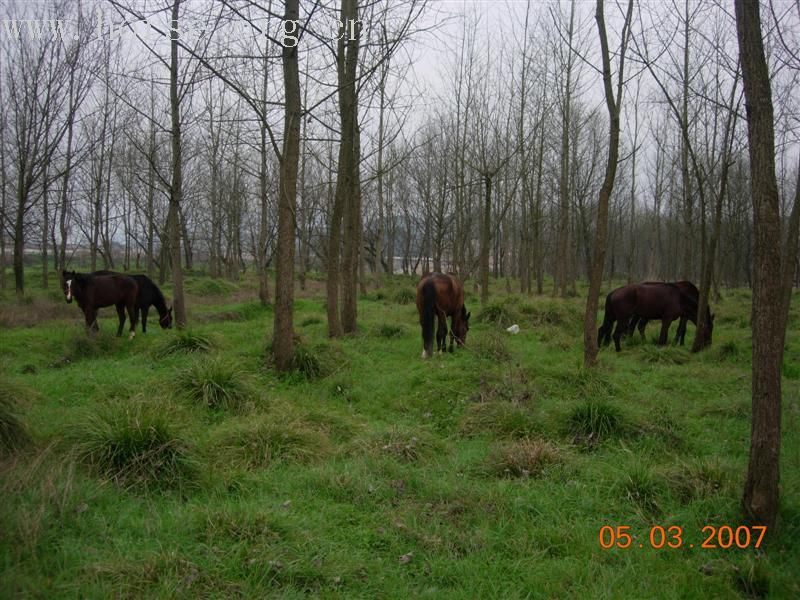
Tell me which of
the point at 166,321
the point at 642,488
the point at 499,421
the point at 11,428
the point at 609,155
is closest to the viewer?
the point at 642,488

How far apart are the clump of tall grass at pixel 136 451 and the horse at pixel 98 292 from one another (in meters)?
6.59

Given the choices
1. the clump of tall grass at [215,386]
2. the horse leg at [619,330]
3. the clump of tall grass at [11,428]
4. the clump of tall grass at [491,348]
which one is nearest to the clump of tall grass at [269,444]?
the clump of tall grass at [215,386]

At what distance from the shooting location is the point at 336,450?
5.18 metres

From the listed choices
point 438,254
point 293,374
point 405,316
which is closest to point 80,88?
point 405,316

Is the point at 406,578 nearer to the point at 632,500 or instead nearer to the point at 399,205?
the point at 632,500

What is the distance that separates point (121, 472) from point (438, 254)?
22.3 meters

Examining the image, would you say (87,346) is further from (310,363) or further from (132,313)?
(310,363)

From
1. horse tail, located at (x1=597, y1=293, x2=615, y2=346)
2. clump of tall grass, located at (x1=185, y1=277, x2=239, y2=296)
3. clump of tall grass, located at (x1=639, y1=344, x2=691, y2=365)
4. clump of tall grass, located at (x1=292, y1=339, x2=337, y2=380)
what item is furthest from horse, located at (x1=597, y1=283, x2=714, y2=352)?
clump of tall grass, located at (x1=185, y1=277, x2=239, y2=296)

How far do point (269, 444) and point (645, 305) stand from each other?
8906 millimetres

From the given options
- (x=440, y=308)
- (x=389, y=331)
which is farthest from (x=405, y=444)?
(x=389, y=331)

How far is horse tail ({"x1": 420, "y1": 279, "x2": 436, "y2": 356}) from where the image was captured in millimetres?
8852

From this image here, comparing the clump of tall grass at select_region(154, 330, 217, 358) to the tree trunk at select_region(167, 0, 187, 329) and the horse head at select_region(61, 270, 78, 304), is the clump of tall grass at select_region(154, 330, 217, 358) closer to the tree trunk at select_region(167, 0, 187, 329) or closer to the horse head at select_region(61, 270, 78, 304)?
the tree trunk at select_region(167, 0, 187, 329)

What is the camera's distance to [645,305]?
36.7 feet
